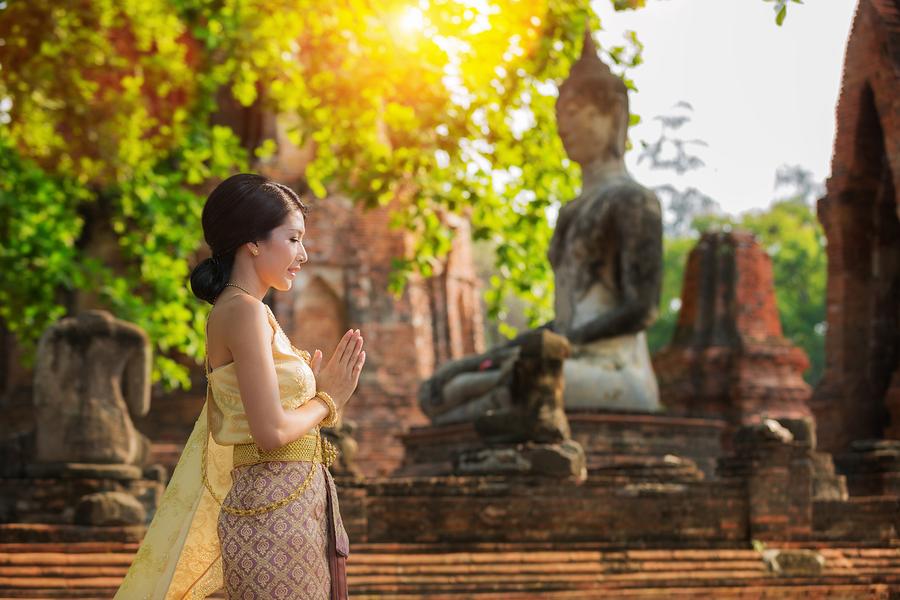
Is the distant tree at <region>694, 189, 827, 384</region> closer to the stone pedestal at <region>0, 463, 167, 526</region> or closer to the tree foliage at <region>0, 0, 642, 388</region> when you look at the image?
the tree foliage at <region>0, 0, 642, 388</region>

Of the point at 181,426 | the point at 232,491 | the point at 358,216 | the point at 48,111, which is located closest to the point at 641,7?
the point at 232,491

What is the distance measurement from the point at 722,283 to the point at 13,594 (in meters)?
12.9

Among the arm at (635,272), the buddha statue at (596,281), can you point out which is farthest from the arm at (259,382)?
the arm at (635,272)

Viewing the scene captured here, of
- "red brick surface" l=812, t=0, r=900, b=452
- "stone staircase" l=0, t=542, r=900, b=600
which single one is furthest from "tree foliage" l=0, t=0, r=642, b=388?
"stone staircase" l=0, t=542, r=900, b=600

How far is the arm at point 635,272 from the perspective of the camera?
994cm

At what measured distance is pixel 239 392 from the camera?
351 centimetres

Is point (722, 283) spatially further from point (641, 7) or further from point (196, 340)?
point (641, 7)

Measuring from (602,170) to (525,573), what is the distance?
3.87m

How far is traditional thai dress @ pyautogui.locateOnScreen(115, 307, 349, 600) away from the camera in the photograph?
3402 mm

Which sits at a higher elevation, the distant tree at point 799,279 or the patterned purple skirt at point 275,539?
the distant tree at point 799,279

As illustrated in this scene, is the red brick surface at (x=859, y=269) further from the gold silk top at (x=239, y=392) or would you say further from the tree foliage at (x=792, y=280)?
the tree foliage at (x=792, y=280)

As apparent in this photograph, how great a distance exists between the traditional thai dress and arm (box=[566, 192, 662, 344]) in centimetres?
636

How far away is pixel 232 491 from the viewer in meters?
3.51

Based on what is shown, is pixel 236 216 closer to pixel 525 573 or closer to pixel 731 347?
pixel 525 573
